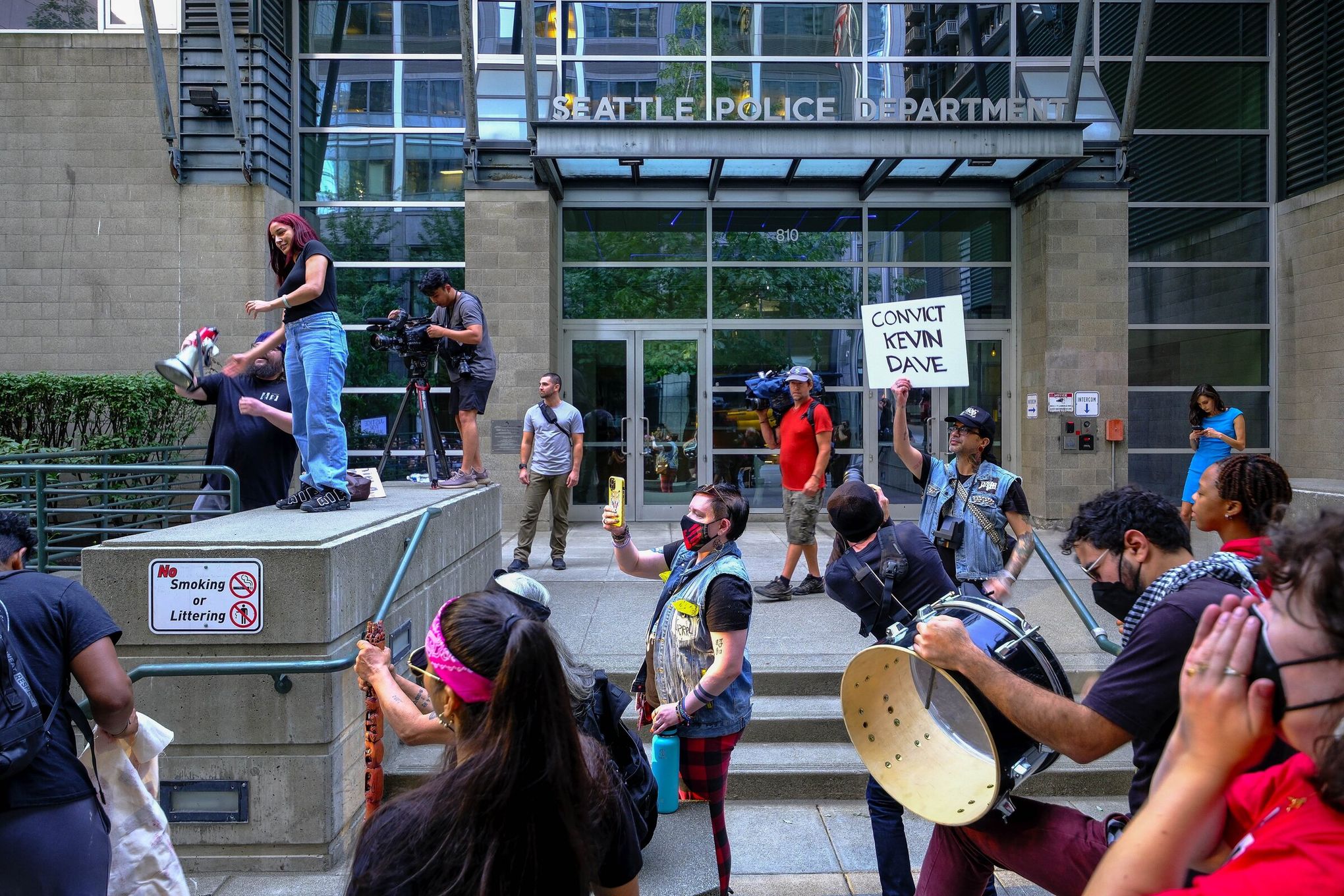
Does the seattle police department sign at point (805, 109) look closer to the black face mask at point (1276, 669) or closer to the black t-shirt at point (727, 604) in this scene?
the black t-shirt at point (727, 604)

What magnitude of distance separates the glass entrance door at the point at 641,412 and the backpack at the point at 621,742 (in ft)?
32.1

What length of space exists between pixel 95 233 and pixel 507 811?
40.5ft

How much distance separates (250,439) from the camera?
5.73m

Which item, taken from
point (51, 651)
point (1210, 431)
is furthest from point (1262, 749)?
point (1210, 431)

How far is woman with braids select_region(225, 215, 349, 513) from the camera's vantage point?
15.7 ft

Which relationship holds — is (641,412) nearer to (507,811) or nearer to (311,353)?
(311,353)

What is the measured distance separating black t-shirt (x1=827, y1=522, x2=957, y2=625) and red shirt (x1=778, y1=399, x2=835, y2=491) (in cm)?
406

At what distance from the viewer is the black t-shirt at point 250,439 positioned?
570 cm

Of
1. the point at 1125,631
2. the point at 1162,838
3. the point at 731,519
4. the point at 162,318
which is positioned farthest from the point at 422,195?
the point at 1162,838

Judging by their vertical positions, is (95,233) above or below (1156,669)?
above

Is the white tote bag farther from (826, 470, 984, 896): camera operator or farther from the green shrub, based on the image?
the green shrub

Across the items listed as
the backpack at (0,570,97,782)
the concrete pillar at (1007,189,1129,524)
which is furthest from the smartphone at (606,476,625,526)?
the concrete pillar at (1007,189,1129,524)

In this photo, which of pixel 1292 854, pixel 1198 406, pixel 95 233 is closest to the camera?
pixel 1292 854

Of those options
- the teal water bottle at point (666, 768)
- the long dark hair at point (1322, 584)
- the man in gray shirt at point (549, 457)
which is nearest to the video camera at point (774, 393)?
the man in gray shirt at point (549, 457)
